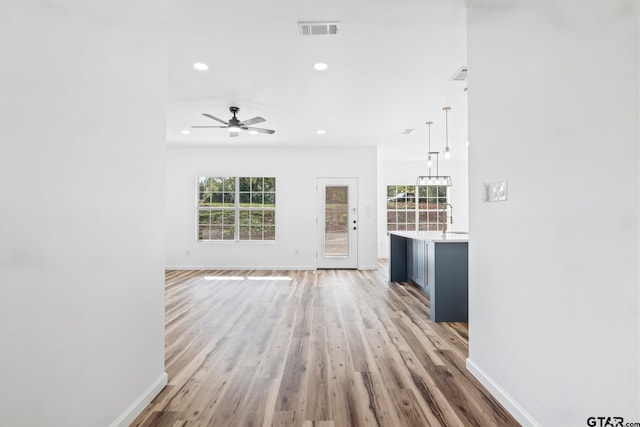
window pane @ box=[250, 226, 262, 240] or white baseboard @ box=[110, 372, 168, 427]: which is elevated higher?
window pane @ box=[250, 226, 262, 240]

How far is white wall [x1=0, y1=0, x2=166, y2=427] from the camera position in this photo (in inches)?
42.5

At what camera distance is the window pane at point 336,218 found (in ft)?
23.3

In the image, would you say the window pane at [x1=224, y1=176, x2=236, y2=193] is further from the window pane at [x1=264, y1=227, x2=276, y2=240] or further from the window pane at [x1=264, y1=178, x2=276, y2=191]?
the window pane at [x1=264, y1=227, x2=276, y2=240]

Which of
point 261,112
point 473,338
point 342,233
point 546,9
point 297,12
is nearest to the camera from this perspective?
point 546,9

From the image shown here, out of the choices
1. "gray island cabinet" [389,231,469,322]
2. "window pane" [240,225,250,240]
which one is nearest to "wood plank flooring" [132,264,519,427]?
"gray island cabinet" [389,231,469,322]

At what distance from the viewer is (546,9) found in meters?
1.53

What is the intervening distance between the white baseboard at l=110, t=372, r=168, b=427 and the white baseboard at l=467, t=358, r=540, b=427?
6.49 ft

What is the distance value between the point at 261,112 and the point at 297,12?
99.2 inches

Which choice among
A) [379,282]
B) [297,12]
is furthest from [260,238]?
[297,12]

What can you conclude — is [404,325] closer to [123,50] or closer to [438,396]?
[438,396]

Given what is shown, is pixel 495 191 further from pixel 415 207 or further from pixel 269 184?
pixel 415 207

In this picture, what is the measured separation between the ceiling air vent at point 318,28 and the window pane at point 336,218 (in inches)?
175

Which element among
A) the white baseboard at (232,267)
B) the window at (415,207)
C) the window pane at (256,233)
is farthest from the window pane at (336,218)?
the window at (415,207)

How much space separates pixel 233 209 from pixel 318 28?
5.12m
